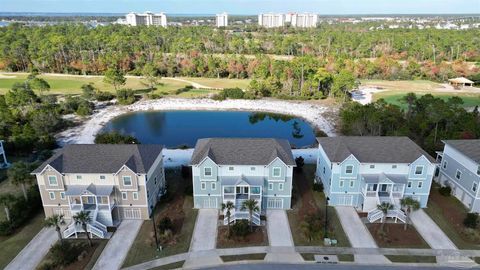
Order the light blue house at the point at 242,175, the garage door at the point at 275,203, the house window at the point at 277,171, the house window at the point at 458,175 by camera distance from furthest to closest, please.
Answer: the house window at the point at 458,175
the garage door at the point at 275,203
the house window at the point at 277,171
the light blue house at the point at 242,175

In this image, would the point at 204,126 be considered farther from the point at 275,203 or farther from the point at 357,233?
the point at 357,233

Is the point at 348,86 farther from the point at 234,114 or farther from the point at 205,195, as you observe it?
the point at 205,195

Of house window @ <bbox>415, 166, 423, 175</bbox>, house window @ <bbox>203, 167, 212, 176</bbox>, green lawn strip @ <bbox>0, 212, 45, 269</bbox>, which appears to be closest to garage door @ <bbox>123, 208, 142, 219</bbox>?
house window @ <bbox>203, 167, 212, 176</bbox>

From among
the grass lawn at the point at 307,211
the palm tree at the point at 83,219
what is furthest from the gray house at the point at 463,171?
the palm tree at the point at 83,219

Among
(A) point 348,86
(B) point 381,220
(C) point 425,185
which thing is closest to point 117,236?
(B) point 381,220

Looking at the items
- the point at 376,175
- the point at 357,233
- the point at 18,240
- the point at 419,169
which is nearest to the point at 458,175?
the point at 419,169

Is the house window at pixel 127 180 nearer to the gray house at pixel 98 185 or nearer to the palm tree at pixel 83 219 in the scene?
the gray house at pixel 98 185
